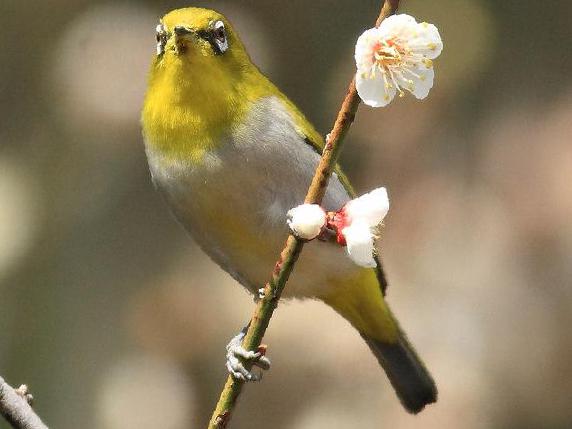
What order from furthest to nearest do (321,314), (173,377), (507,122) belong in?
1. (507,122)
2. (173,377)
3. (321,314)

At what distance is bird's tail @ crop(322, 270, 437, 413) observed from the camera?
11.2ft

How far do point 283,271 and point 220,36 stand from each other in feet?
4.05

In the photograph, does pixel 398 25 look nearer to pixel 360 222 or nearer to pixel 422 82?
pixel 422 82

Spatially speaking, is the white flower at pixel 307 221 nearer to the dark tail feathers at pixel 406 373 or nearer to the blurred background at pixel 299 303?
the dark tail feathers at pixel 406 373

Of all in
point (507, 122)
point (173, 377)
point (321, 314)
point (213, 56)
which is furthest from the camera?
A: point (507, 122)

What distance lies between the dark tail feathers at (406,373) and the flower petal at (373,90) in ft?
6.91

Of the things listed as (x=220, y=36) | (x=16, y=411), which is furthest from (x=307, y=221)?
(x=220, y=36)

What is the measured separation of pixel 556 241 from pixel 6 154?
2.84 metres

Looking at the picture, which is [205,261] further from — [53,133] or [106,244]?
[53,133]

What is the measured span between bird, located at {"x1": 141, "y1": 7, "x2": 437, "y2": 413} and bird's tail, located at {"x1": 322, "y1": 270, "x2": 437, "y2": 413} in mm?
155

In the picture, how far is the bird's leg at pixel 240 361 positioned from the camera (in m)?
1.81

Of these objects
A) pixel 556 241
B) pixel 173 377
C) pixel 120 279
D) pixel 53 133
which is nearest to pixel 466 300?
pixel 556 241

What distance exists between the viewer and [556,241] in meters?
5.59

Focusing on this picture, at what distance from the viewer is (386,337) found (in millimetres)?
3744
